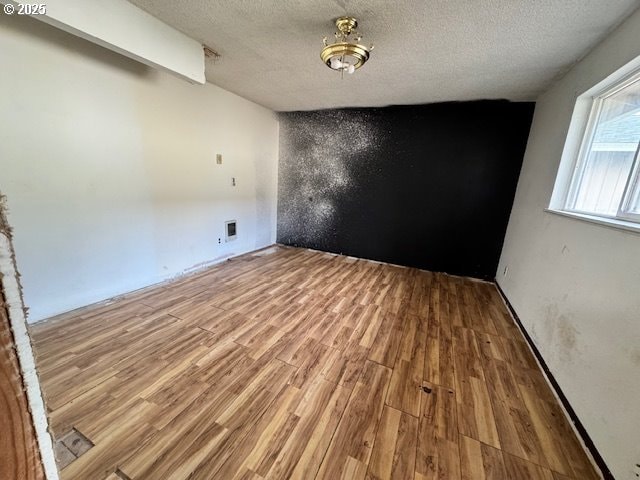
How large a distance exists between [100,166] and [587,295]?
3535 mm

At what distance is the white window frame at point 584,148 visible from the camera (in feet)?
4.73

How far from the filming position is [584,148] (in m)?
1.90

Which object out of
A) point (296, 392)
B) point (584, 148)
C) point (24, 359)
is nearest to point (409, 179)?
point (584, 148)

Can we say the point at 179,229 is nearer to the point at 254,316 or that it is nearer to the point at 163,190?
the point at 163,190

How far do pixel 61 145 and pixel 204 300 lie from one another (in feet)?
5.30

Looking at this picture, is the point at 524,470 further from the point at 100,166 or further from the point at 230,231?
the point at 230,231

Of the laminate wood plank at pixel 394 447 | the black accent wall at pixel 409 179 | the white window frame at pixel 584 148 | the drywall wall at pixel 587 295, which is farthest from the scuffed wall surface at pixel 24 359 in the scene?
the black accent wall at pixel 409 179

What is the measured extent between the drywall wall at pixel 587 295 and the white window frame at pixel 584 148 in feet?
0.19

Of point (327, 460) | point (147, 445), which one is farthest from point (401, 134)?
point (147, 445)

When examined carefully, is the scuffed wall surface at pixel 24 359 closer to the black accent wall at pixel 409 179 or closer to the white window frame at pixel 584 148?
the white window frame at pixel 584 148

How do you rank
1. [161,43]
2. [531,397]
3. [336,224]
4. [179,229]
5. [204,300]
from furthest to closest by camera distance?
1. [336,224]
2. [179,229]
3. [204,300]
4. [161,43]
5. [531,397]

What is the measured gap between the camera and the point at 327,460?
1.14 meters

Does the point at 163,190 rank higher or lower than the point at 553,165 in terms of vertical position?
lower

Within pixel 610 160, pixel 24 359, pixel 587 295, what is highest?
pixel 610 160
